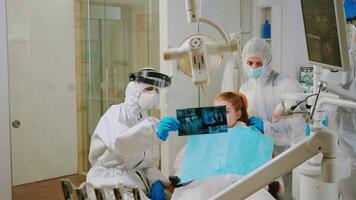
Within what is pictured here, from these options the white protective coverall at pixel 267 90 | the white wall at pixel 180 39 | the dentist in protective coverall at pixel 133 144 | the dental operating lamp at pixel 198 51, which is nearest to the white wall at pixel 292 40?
the white wall at pixel 180 39

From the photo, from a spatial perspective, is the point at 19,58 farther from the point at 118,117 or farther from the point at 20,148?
the point at 118,117

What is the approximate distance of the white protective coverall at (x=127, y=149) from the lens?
1886mm

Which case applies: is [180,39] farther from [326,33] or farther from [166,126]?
[326,33]

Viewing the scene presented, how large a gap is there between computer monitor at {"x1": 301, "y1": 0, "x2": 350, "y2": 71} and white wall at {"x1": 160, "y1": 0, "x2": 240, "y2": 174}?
67.6 inches

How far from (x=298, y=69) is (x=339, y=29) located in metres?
2.47

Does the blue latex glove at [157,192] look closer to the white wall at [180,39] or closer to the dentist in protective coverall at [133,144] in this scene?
the dentist in protective coverall at [133,144]

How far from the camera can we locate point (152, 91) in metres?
2.11

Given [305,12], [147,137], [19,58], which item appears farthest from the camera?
[19,58]

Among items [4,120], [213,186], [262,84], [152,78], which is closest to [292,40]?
[262,84]

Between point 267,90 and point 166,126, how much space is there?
104cm

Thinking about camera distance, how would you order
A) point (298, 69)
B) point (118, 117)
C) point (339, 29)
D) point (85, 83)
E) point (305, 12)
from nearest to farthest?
point (339, 29) < point (305, 12) < point (118, 117) < point (298, 69) < point (85, 83)

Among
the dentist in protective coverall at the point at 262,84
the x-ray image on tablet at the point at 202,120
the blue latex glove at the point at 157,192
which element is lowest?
the blue latex glove at the point at 157,192

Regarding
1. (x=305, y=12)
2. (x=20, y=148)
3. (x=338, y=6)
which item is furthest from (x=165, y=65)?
(x=338, y=6)

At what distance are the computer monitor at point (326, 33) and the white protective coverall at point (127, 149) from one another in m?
0.90
